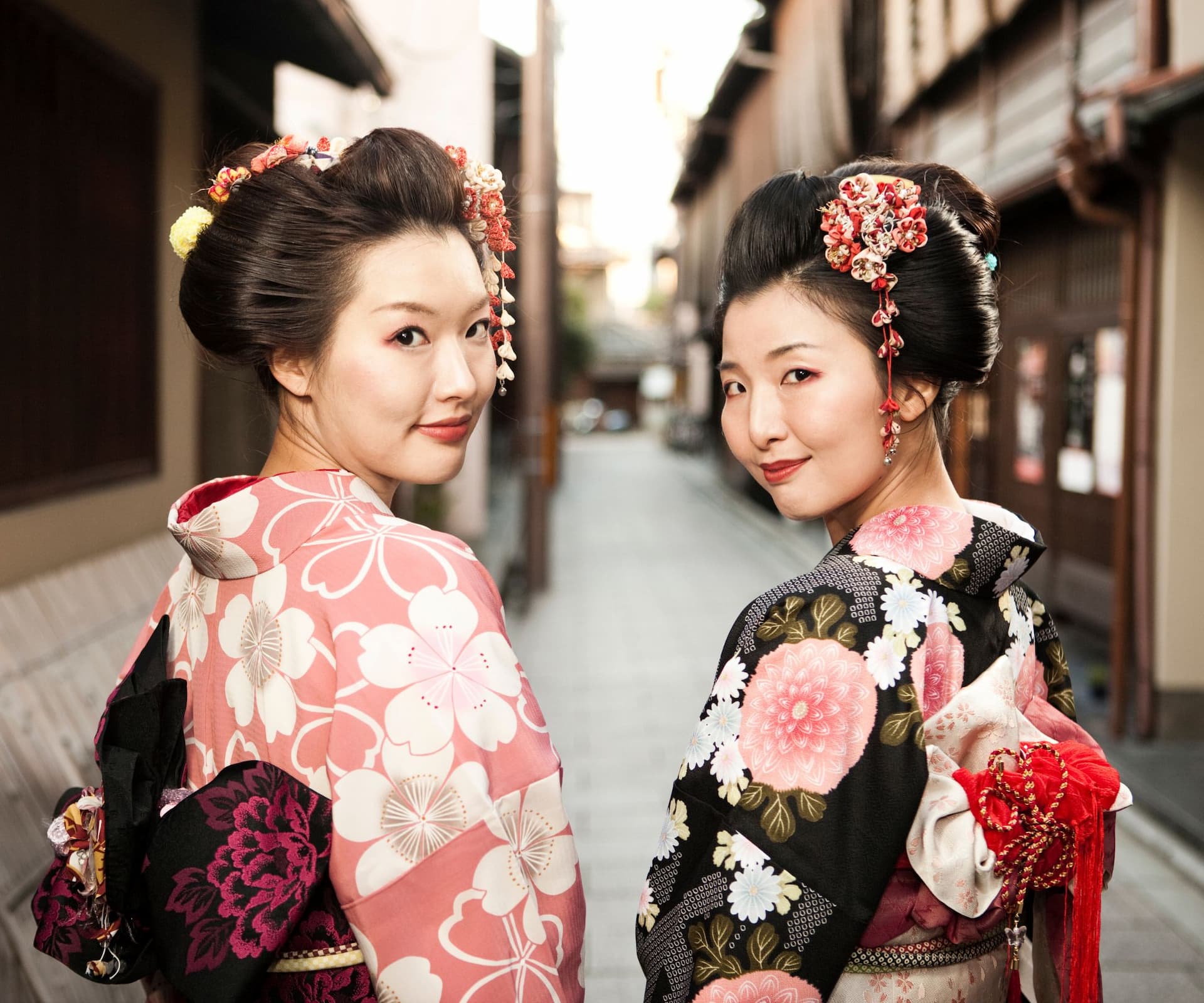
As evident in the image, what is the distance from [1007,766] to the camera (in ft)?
5.73

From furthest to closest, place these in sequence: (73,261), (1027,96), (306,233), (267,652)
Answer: (1027,96) → (73,261) → (306,233) → (267,652)

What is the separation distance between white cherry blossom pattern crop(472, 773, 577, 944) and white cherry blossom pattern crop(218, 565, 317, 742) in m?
0.35

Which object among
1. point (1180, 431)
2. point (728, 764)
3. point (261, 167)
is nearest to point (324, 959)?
point (728, 764)

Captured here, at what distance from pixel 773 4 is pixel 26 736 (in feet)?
58.5

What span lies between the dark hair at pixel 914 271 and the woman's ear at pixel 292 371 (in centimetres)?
77

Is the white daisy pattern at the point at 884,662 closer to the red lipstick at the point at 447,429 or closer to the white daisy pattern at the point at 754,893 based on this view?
the white daisy pattern at the point at 754,893

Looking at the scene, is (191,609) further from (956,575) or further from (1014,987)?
(1014,987)

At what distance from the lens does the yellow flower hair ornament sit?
6.19 ft

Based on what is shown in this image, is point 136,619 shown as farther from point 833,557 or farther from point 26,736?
point 833,557

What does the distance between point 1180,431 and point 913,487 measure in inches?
190

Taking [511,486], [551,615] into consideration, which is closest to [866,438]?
[551,615]

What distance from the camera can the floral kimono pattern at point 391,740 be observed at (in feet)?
5.08

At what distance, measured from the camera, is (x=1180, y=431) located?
596 cm

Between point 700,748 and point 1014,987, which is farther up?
point 700,748
